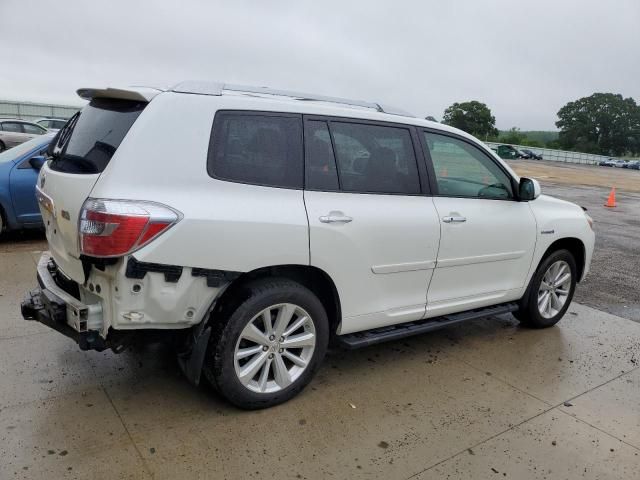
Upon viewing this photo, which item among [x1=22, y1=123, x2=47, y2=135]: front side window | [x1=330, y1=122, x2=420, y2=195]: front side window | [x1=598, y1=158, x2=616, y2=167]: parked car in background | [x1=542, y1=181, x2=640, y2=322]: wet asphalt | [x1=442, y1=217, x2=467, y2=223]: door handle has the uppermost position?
[x1=330, y1=122, x2=420, y2=195]: front side window

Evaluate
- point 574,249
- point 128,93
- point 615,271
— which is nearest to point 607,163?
point 615,271

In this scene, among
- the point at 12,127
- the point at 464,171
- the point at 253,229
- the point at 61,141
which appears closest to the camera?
the point at 253,229

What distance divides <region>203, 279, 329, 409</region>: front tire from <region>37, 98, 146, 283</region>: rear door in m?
0.89

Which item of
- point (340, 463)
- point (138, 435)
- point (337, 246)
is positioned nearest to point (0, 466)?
point (138, 435)

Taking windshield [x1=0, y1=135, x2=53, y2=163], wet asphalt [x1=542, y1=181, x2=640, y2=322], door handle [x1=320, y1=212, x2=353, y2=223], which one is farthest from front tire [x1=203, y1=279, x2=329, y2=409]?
windshield [x1=0, y1=135, x2=53, y2=163]

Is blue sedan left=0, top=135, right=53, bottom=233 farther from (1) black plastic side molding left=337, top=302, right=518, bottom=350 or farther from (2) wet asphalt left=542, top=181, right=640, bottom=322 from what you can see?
(2) wet asphalt left=542, top=181, right=640, bottom=322

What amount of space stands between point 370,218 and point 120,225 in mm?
1529

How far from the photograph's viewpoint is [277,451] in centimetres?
294

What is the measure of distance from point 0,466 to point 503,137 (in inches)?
4361

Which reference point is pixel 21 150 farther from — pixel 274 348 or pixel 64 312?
pixel 274 348

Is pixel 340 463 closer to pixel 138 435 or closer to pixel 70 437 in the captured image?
pixel 138 435

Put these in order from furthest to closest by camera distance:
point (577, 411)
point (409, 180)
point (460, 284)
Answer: point (460, 284)
point (409, 180)
point (577, 411)

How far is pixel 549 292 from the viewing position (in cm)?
501

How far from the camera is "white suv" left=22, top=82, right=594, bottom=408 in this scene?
2838 millimetres
